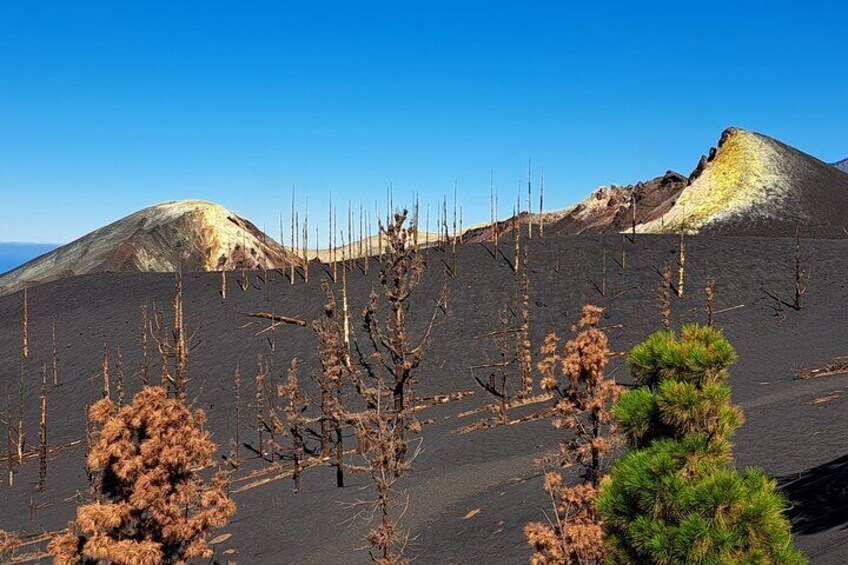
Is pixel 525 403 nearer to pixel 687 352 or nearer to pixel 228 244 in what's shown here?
pixel 687 352

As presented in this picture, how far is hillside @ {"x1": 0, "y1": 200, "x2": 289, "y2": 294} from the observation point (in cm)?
12138

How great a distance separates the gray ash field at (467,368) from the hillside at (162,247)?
26.4 meters

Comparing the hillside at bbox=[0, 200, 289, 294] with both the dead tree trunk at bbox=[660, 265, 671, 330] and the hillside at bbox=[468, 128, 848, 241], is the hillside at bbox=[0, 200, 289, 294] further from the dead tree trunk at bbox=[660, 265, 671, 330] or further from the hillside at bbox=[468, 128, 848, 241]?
the dead tree trunk at bbox=[660, 265, 671, 330]

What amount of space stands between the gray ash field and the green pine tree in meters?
6.69

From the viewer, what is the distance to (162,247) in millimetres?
127812

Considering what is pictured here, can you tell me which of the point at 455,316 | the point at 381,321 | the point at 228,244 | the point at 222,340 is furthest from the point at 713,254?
the point at 228,244

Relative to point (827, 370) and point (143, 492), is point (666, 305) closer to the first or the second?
point (827, 370)

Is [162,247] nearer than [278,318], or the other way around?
[278,318]

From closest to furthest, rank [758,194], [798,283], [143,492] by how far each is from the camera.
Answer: [143,492] → [798,283] → [758,194]

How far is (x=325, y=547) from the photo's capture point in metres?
28.5

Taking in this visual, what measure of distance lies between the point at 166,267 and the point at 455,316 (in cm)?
7266

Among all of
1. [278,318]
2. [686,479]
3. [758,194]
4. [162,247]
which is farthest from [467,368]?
[162,247]

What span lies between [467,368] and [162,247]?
276 ft

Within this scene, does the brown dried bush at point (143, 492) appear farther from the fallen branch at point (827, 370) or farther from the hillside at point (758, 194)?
the hillside at point (758, 194)
